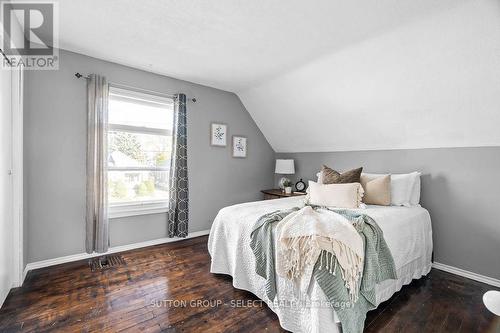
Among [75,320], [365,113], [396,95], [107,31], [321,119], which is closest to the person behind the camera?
[75,320]

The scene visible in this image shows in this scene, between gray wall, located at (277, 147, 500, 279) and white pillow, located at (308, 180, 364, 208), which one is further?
white pillow, located at (308, 180, 364, 208)

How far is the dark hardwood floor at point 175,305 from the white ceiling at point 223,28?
237 cm

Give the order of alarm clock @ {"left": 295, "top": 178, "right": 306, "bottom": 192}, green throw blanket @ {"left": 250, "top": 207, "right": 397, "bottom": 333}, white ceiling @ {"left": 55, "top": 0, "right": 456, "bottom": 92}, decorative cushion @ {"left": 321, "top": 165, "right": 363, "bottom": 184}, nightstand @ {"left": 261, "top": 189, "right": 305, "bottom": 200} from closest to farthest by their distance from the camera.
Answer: green throw blanket @ {"left": 250, "top": 207, "right": 397, "bottom": 333} < white ceiling @ {"left": 55, "top": 0, "right": 456, "bottom": 92} < decorative cushion @ {"left": 321, "top": 165, "right": 363, "bottom": 184} < nightstand @ {"left": 261, "top": 189, "right": 305, "bottom": 200} < alarm clock @ {"left": 295, "top": 178, "right": 306, "bottom": 192}

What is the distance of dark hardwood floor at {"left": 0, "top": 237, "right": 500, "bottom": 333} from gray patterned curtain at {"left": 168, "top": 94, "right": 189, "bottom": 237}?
0.89m

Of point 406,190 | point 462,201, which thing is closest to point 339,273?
point 406,190

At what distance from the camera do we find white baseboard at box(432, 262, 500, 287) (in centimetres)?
238

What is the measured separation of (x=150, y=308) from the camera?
1916 mm

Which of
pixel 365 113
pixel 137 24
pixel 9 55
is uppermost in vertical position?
pixel 137 24

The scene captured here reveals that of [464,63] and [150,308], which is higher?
[464,63]

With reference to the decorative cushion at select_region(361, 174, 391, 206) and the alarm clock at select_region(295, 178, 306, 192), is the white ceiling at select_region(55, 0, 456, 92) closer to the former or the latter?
the decorative cushion at select_region(361, 174, 391, 206)

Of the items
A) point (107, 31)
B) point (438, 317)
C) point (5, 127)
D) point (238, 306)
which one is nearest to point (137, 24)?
point (107, 31)

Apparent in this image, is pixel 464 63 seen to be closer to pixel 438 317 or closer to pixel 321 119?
pixel 321 119

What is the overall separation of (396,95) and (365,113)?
1.52ft

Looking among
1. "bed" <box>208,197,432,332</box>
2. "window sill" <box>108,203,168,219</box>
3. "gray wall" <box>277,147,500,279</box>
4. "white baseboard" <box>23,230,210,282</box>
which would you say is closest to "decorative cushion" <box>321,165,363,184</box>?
"bed" <box>208,197,432,332</box>
